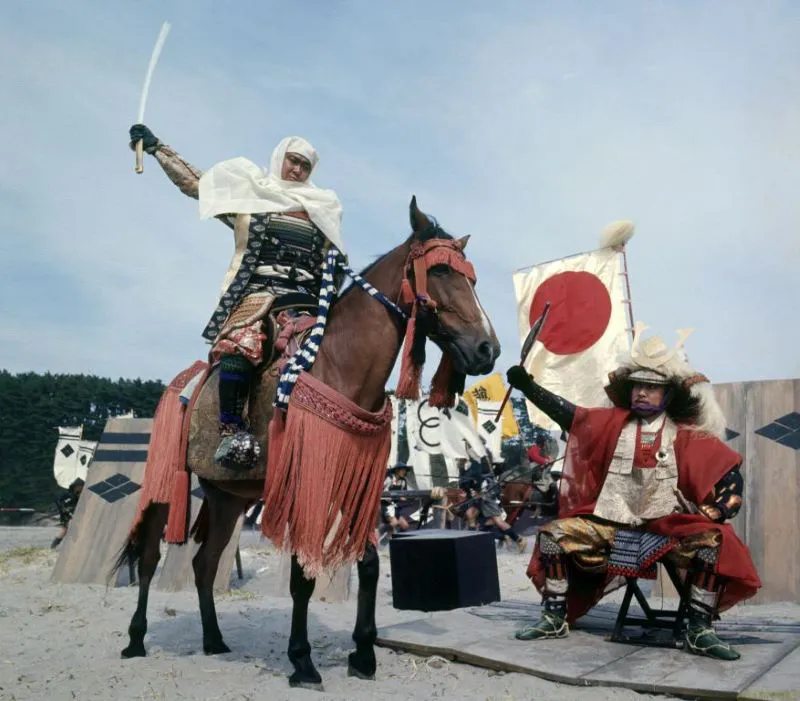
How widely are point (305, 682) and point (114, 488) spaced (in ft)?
15.9

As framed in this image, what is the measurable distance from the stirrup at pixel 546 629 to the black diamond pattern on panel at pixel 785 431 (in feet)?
9.73

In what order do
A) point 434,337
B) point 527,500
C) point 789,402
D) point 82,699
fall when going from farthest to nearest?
point 527,500 < point 789,402 < point 434,337 < point 82,699

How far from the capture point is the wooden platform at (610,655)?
3428 millimetres

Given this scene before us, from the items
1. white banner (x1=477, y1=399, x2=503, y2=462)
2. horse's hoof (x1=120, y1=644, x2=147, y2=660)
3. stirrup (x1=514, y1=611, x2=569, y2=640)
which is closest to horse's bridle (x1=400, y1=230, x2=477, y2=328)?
stirrup (x1=514, y1=611, x2=569, y2=640)

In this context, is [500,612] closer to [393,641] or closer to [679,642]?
[393,641]

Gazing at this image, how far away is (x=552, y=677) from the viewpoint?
3.73 meters

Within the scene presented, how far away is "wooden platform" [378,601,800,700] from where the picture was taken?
11.2 ft

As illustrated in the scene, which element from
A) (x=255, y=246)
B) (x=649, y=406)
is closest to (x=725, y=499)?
(x=649, y=406)

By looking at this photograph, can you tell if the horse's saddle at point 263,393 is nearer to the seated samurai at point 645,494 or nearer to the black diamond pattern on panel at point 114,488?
the seated samurai at point 645,494

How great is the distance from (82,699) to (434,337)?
2.40 meters

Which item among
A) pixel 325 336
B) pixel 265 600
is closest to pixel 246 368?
pixel 325 336

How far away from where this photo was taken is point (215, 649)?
4.68 m

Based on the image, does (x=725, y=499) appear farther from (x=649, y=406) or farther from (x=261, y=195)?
(x=261, y=195)

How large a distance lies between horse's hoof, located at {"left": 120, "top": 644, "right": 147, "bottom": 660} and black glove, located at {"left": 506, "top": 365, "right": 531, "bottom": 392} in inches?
109
